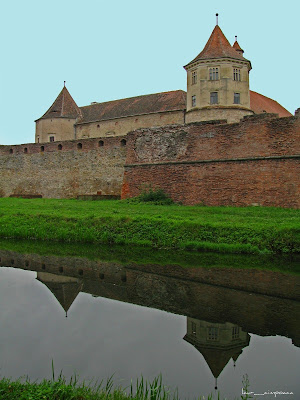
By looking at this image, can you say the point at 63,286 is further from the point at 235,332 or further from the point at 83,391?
the point at 83,391

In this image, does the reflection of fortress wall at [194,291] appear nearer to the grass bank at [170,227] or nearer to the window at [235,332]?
the window at [235,332]

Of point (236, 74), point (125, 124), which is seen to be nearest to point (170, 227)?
point (236, 74)

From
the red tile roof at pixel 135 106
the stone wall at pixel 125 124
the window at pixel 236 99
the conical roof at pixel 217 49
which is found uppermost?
the conical roof at pixel 217 49

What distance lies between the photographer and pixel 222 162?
14016 millimetres

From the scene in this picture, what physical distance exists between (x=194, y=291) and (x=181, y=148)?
9240 mm

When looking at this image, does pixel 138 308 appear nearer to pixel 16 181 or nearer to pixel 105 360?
pixel 105 360

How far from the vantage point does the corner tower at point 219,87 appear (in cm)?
2820

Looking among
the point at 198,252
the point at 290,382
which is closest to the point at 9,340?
the point at 290,382

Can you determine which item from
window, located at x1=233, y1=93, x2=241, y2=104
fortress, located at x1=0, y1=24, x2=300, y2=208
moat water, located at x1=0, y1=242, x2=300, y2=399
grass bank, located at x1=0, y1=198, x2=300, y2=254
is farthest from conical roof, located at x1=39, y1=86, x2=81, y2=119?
moat water, located at x1=0, y1=242, x2=300, y2=399

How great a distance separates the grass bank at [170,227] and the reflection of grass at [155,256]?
321 millimetres

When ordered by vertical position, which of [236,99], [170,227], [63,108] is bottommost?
[170,227]

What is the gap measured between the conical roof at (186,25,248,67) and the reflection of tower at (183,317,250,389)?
1043 inches

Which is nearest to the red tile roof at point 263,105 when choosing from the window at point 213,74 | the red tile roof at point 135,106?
the window at point 213,74

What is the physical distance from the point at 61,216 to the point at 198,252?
5.31 meters
